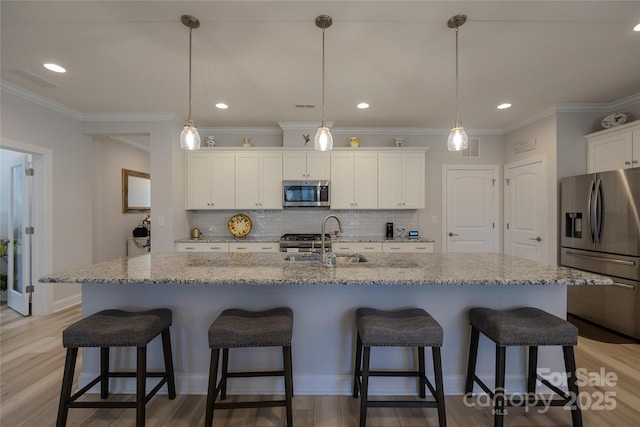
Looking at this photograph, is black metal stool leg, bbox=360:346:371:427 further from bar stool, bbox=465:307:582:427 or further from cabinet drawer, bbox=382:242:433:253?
cabinet drawer, bbox=382:242:433:253

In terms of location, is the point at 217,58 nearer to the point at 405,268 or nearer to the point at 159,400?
the point at 405,268

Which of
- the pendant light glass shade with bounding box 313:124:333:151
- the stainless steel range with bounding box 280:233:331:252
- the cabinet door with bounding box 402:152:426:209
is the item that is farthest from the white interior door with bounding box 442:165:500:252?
the pendant light glass shade with bounding box 313:124:333:151

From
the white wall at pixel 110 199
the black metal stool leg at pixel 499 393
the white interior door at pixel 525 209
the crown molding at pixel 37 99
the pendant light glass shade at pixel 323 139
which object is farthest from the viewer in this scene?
the white wall at pixel 110 199

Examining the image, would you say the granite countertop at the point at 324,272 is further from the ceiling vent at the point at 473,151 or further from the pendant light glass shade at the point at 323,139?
the ceiling vent at the point at 473,151

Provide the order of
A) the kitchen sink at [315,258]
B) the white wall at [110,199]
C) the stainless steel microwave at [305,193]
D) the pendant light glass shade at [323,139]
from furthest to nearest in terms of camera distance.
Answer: the white wall at [110,199], the stainless steel microwave at [305,193], the kitchen sink at [315,258], the pendant light glass shade at [323,139]

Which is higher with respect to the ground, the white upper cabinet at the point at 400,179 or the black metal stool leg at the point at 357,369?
the white upper cabinet at the point at 400,179

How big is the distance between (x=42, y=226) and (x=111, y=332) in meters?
2.92

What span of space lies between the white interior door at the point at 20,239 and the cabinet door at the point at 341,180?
3.80 m

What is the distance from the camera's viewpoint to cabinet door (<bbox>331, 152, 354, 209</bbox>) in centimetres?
432

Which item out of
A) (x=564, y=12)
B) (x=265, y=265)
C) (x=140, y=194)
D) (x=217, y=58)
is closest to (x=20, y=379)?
(x=265, y=265)

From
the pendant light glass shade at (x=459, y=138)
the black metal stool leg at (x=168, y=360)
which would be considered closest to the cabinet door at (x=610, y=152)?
the pendant light glass shade at (x=459, y=138)

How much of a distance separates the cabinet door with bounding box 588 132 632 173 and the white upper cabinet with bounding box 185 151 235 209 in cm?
469

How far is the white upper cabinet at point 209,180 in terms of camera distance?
436 cm

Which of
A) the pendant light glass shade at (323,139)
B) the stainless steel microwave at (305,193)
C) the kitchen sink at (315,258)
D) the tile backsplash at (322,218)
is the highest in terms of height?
the pendant light glass shade at (323,139)
